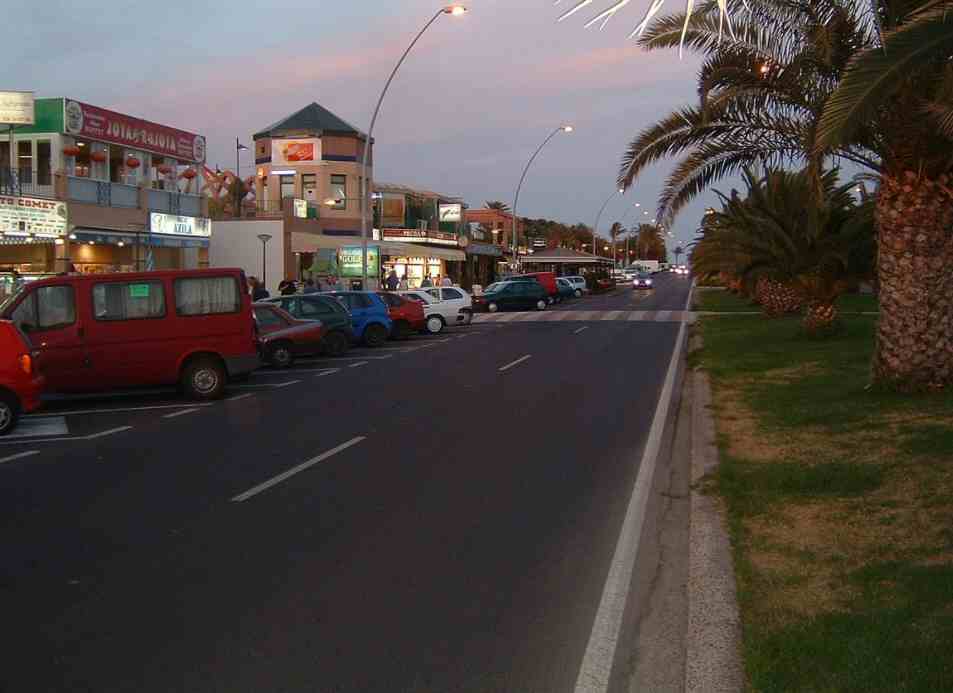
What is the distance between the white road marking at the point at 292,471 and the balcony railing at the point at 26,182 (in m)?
21.6

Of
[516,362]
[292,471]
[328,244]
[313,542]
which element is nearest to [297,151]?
[328,244]

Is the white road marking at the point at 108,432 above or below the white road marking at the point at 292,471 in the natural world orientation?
below

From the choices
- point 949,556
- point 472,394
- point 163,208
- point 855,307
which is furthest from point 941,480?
point 163,208

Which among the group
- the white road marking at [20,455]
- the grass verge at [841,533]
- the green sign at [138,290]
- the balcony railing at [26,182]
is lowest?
the white road marking at [20,455]

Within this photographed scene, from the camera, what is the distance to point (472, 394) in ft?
54.6

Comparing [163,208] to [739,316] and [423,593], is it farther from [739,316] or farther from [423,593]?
[423,593]

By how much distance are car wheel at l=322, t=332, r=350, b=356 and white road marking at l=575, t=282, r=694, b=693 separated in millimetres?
14397

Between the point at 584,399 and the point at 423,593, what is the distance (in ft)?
31.9

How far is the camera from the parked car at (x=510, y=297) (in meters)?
49.7

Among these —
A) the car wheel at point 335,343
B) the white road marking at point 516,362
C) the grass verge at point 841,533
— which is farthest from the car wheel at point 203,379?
the car wheel at point 335,343

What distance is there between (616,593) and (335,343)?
19.3 metres

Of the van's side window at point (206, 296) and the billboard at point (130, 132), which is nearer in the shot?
the van's side window at point (206, 296)

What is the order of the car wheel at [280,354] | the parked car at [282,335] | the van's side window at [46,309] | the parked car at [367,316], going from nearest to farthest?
the van's side window at [46,309] → the parked car at [282,335] → the car wheel at [280,354] → the parked car at [367,316]

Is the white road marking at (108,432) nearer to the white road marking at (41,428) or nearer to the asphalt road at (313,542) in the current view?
the asphalt road at (313,542)
